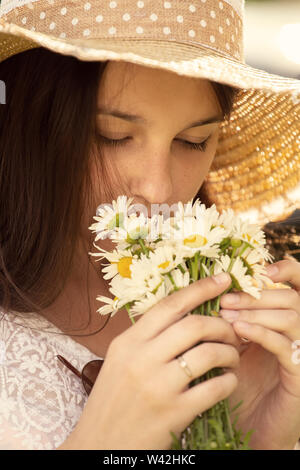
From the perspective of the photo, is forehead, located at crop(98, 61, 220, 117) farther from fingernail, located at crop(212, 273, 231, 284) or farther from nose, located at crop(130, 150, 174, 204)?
fingernail, located at crop(212, 273, 231, 284)

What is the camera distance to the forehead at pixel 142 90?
115 cm

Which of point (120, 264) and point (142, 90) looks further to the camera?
point (142, 90)

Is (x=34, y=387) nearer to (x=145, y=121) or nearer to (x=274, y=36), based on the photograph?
(x=145, y=121)

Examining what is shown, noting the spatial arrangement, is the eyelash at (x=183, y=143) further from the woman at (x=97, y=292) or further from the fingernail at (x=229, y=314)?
the fingernail at (x=229, y=314)

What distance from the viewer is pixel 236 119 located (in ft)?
5.70

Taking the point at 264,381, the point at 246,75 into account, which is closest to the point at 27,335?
the point at 264,381

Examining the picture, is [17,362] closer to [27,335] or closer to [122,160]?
[27,335]

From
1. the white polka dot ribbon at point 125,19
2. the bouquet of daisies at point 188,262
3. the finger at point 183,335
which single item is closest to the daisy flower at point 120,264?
the bouquet of daisies at point 188,262

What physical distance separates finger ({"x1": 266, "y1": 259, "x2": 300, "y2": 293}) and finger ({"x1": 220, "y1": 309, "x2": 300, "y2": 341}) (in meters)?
0.10

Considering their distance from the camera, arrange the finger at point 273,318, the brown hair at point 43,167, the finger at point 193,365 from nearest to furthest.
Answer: the finger at point 193,365
the finger at point 273,318
the brown hair at point 43,167

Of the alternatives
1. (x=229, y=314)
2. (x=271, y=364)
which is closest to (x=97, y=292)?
(x=271, y=364)

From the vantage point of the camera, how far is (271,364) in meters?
1.22

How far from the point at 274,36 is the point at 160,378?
4164 millimetres
